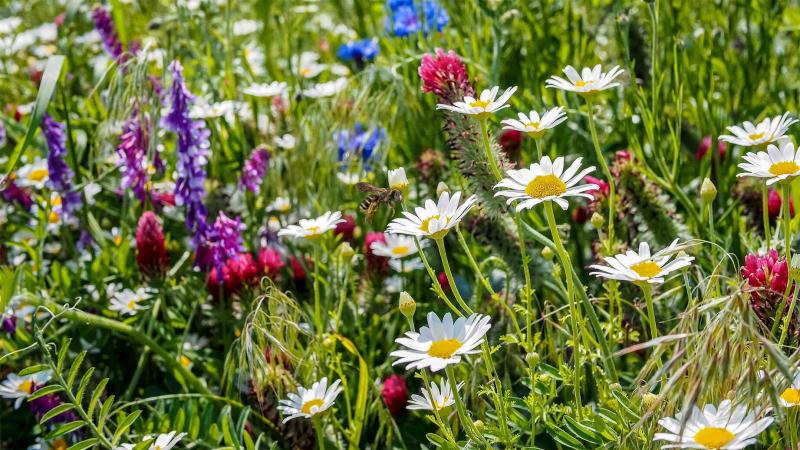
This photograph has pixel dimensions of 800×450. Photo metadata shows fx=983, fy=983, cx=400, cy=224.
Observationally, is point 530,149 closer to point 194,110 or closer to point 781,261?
point 194,110

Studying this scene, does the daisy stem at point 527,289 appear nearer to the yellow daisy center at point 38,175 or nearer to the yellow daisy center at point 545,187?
the yellow daisy center at point 545,187

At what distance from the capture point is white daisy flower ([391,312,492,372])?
1.07m

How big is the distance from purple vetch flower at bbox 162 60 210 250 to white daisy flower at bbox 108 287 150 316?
158 millimetres

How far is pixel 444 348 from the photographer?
1.10 m

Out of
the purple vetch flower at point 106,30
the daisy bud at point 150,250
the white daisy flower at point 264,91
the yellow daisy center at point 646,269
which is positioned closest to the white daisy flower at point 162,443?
the daisy bud at point 150,250

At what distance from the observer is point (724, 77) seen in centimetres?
249

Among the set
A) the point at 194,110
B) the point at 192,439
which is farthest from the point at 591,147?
the point at 192,439

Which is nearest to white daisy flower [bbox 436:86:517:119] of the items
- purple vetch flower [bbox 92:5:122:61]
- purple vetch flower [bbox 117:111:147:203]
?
purple vetch flower [bbox 117:111:147:203]

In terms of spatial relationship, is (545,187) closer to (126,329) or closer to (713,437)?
(713,437)

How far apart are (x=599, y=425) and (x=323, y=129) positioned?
3.17ft

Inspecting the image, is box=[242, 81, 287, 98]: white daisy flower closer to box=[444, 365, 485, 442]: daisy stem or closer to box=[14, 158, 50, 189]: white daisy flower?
box=[14, 158, 50, 189]: white daisy flower

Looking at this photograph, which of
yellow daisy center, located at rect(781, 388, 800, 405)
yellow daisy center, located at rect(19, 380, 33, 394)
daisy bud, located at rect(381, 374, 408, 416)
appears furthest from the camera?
yellow daisy center, located at rect(19, 380, 33, 394)

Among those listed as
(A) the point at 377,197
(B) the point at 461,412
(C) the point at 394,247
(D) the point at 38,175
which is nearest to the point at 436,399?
(B) the point at 461,412

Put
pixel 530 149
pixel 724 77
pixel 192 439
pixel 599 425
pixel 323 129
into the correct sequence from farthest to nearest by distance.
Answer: pixel 724 77 → pixel 530 149 → pixel 323 129 → pixel 192 439 → pixel 599 425
